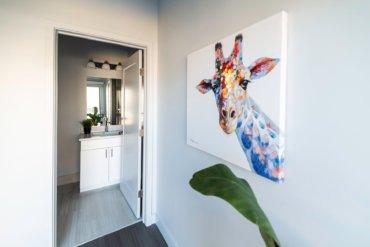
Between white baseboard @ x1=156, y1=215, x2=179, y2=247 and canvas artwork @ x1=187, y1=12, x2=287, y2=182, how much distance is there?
111cm

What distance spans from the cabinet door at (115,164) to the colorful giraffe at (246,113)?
2.36m

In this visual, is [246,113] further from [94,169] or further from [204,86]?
[94,169]

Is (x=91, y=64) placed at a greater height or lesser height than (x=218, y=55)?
greater

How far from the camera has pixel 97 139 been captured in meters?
2.88

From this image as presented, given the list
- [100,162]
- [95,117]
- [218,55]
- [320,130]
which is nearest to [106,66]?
[95,117]

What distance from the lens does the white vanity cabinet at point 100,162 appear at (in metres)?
2.84

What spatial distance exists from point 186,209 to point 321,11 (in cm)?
152

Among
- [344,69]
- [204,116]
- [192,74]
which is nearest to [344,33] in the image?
[344,69]

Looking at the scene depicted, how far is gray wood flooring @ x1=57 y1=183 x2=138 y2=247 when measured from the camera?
1.99m

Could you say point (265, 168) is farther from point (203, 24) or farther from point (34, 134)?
point (34, 134)

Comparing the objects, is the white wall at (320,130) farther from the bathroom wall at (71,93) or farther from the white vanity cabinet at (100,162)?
the bathroom wall at (71,93)

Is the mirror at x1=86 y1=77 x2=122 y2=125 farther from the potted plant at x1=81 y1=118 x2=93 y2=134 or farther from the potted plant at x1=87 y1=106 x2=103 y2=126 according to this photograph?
the potted plant at x1=81 y1=118 x2=93 y2=134

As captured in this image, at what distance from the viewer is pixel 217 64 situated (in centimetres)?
113

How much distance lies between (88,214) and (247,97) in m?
2.42
